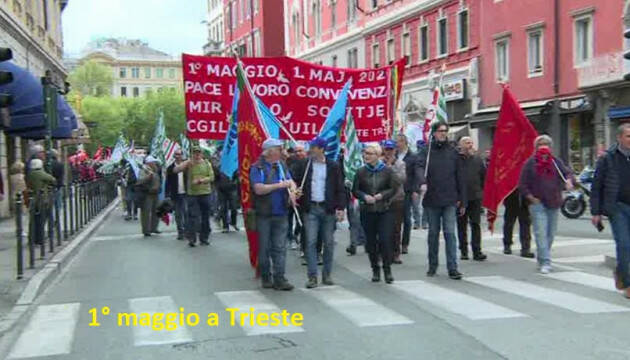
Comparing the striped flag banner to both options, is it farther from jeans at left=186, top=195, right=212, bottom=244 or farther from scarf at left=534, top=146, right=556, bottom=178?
jeans at left=186, top=195, right=212, bottom=244

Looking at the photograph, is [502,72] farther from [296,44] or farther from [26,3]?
[296,44]

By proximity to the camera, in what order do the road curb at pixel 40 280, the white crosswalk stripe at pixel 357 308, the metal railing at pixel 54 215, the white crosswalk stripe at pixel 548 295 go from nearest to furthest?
the white crosswalk stripe at pixel 357 308 < the white crosswalk stripe at pixel 548 295 < the road curb at pixel 40 280 < the metal railing at pixel 54 215

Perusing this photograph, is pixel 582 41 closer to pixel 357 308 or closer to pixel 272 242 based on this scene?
pixel 272 242

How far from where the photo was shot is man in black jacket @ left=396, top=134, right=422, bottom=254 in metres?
11.5

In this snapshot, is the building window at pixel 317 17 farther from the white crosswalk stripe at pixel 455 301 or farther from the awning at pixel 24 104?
the white crosswalk stripe at pixel 455 301

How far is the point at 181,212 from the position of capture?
16.7 meters

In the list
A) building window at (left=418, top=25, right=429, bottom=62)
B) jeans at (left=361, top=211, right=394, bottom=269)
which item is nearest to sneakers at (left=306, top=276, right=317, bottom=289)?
jeans at (left=361, top=211, right=394, bottom=269)

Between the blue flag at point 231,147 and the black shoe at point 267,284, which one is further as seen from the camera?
the blue flag at point 231,147

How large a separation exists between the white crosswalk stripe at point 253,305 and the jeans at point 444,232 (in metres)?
2.45

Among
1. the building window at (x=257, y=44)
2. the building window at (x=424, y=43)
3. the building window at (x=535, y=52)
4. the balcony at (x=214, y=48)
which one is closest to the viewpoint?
the building window at (x=535, y=52)

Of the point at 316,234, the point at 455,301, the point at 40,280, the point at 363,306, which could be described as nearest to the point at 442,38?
the point at 316,234

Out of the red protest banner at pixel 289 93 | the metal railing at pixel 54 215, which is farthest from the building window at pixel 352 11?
the red protest banner at pixel 289 93

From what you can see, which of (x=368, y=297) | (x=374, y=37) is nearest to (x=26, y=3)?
(x=374, y=37)

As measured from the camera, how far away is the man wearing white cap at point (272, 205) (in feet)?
31.7
